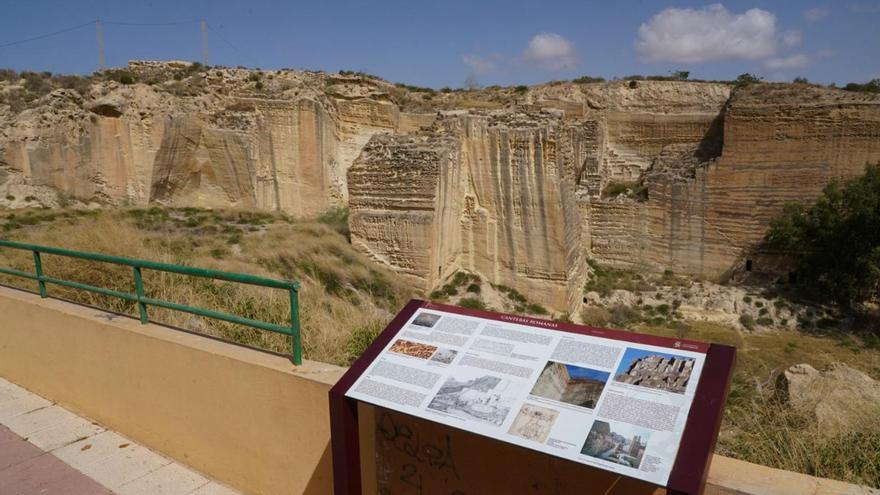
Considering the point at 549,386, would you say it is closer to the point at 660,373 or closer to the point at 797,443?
the point at 660,373

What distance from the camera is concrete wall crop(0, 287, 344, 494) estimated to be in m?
3.10

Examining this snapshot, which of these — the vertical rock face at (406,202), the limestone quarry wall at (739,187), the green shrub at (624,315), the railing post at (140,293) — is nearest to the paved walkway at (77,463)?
the railing post at (140,293)

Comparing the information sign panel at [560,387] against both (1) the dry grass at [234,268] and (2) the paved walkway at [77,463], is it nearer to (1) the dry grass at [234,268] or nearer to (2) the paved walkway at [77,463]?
(2) the paved walkway at [77,463]

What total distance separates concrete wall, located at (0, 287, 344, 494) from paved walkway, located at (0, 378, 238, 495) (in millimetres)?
89

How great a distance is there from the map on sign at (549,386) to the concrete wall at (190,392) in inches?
30.9

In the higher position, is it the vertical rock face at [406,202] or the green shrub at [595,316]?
the vertical rock face at [406,202]

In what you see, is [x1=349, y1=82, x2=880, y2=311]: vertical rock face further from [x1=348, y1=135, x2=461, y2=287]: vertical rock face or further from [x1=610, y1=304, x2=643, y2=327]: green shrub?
[x1=610, y1=304, x2=643, y2=327]: green shrub

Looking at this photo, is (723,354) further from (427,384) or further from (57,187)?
(57,187)

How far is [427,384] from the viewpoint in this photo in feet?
7.45

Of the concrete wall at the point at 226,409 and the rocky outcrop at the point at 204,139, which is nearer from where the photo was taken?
the concrete wall at the point at 226,409

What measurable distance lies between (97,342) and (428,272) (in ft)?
28.4

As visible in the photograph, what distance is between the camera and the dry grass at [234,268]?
197 inches

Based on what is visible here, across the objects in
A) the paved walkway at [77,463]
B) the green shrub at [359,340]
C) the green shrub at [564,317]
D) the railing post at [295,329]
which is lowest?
the green shrub at [564,317]

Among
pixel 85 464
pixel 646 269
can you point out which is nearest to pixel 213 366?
pixel 85 464
